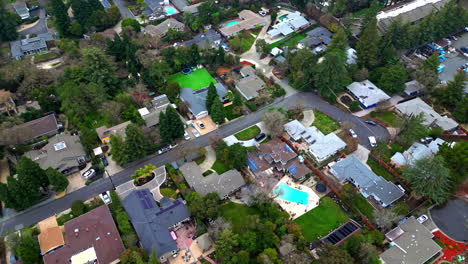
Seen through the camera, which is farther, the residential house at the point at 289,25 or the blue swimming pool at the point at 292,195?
the residential house at the point at 289,25

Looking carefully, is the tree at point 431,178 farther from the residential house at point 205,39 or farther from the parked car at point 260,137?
the residential house at point 205,39

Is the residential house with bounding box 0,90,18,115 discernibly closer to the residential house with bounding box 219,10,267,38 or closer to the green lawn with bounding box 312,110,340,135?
the residential house with bounding box 219,10,267,38

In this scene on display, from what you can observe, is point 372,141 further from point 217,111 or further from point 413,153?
point 217,111

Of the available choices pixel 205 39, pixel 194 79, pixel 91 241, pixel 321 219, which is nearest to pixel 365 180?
pixel 321 219

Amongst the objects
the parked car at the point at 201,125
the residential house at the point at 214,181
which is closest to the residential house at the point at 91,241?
the residential house at the point at 214,181

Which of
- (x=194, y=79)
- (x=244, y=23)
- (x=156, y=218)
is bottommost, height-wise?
(x=156, y=218)

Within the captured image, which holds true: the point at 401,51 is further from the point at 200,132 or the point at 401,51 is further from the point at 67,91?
the point at 67,91
